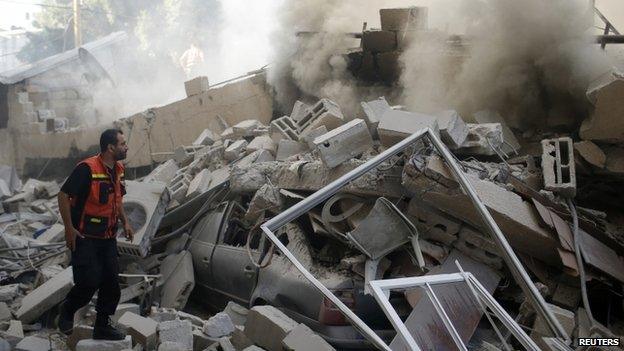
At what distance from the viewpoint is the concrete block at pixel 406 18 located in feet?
26.9

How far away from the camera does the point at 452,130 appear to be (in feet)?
18.3

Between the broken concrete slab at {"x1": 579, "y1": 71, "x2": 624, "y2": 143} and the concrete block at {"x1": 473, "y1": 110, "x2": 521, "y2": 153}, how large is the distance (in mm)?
796

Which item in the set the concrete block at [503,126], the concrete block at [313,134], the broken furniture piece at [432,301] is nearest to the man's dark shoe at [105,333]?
the broken furniture piece at [432,301]

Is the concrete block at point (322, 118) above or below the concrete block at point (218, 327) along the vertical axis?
above

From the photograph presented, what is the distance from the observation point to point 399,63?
8.48 m

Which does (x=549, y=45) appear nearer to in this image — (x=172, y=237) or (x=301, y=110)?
(x=301, y=110)

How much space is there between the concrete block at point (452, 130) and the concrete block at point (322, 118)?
6.10 ft

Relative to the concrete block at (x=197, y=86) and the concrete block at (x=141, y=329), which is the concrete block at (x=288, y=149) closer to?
the concrete block at (x=141, y=329)

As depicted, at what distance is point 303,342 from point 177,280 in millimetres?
2472

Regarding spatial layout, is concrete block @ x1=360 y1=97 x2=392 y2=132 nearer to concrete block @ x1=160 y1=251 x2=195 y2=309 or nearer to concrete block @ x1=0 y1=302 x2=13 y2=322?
concrete block @ x1=160 y1=251 x2=195 y2=309

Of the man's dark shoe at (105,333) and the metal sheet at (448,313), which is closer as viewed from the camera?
the metal sheet at (448,313)

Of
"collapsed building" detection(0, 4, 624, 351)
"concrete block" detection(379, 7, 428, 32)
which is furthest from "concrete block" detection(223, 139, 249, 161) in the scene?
"concrete block" detection(379, 7, 428, 32)

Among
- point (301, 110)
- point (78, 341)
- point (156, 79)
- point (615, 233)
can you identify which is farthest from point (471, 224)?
point (156, 79)

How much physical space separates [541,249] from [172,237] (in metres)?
4.04
